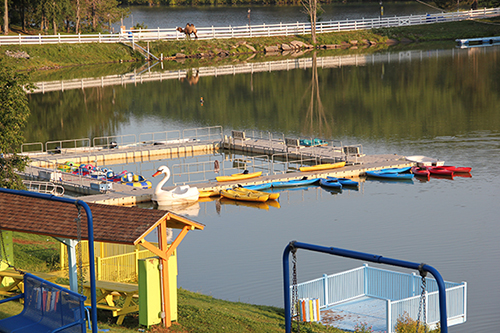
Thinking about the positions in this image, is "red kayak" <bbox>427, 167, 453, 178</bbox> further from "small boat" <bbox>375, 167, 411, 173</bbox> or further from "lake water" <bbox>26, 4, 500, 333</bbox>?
"lake water" <bbox>26, 4, 500, 333</bbox>

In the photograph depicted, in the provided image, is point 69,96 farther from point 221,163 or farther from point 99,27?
point 99,27

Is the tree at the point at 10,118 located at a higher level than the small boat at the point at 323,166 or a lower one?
higher

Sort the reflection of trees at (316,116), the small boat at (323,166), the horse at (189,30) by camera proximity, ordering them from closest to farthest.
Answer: the small boat at (323,166), the reflection of trees at (316,116), the horse at (189,30)

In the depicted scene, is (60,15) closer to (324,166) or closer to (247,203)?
(324,166)

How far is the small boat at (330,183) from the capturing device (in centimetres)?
3953

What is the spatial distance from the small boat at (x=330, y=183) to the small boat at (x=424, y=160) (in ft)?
21.8

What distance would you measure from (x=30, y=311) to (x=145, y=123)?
48.2 metres

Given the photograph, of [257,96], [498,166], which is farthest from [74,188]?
[257,96]

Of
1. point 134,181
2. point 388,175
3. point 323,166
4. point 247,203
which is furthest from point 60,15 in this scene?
point 247,203

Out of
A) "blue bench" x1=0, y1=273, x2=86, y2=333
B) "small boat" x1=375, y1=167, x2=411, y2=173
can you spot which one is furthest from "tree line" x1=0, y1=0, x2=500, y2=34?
"blue bench" x1=0, y1=273, x2=86, y2=333

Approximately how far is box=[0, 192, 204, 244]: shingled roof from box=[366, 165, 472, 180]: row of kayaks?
87.8ft

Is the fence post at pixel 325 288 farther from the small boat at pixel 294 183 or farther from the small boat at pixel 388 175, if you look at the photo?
the small boat at pixel 388 175

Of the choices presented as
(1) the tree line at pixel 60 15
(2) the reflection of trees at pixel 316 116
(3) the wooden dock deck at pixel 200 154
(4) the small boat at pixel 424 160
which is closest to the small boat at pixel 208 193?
(3) the wooden dock deck at pixel 200 154

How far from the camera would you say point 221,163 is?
155ft
